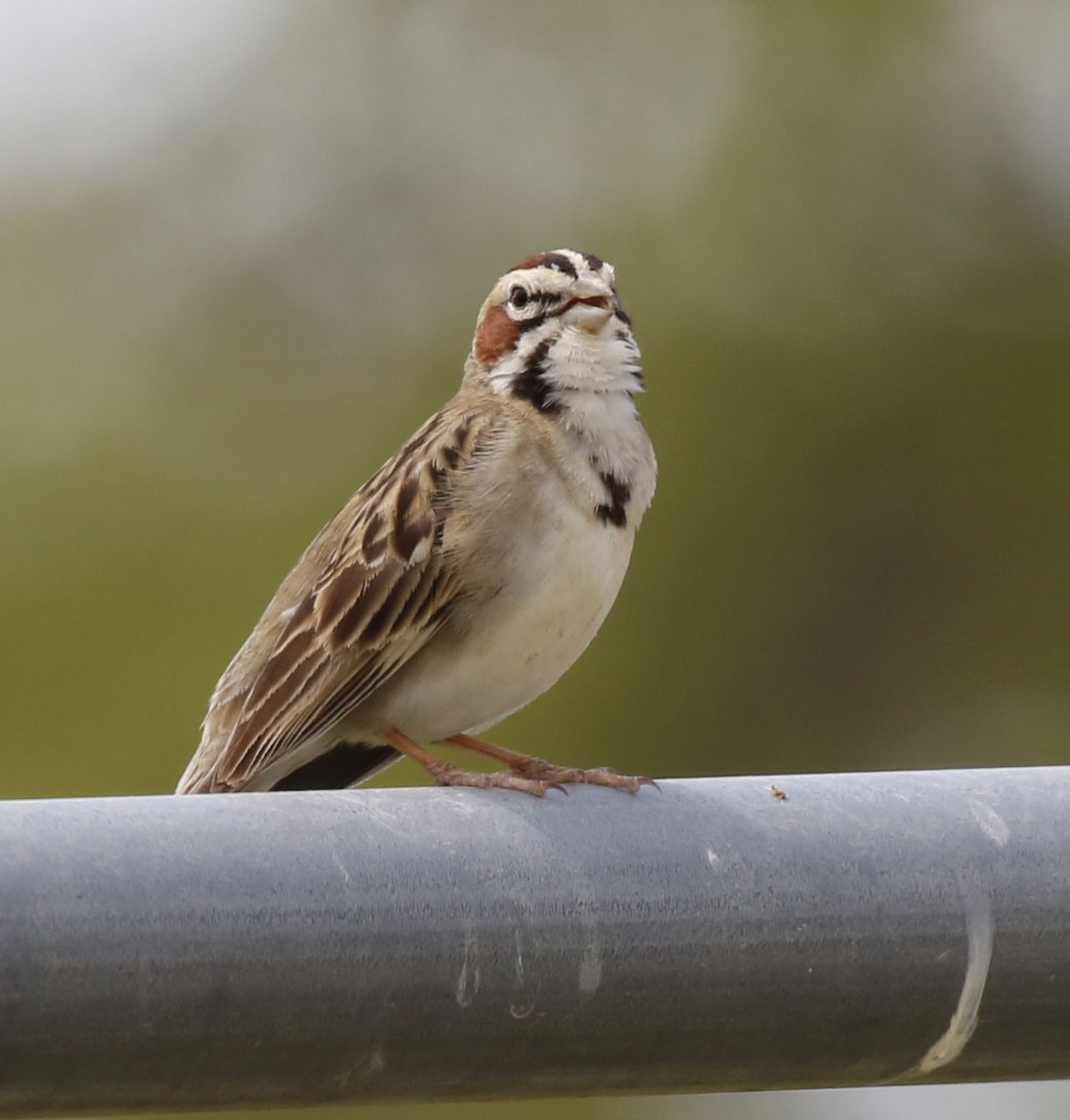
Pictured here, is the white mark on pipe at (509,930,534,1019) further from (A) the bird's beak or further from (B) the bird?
(A) the bird's beak

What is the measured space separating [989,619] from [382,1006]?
8.36m

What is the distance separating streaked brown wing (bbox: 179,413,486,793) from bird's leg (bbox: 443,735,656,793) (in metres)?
0.28

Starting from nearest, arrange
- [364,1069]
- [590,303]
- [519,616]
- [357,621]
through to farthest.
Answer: [364,1069] < [519,616] < [357,621] < [590,303]

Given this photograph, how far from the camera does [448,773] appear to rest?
4668 millimetres

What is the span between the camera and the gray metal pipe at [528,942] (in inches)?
97.4

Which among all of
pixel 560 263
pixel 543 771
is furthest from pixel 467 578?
pixel 560 263

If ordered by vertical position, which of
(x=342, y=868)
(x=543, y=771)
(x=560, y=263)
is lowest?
(x=342, y=868)

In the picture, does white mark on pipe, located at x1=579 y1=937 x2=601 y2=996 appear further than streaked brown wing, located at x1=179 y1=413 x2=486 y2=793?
No

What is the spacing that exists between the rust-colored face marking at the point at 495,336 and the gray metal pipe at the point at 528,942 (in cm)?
267

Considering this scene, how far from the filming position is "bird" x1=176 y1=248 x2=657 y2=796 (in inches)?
194

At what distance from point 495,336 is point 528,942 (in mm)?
3023

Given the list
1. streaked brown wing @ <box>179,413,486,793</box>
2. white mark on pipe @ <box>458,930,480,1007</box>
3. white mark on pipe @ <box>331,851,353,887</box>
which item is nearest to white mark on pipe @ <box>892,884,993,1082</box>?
white mark on pipe @ <box>458,930,480,1007</box>

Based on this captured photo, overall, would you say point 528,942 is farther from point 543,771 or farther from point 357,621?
point 357,621

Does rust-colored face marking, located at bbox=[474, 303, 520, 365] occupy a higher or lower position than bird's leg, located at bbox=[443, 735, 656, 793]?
higher
